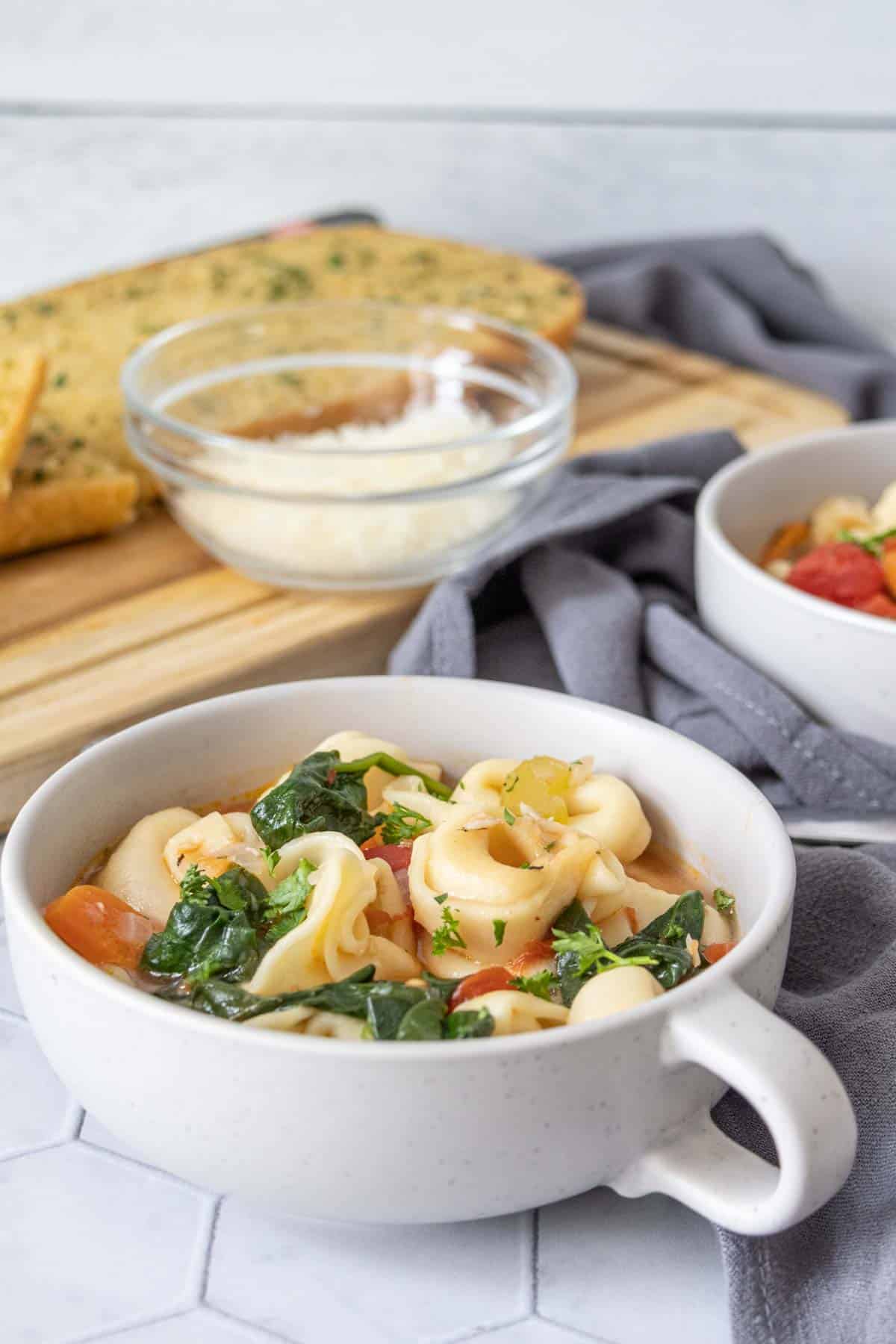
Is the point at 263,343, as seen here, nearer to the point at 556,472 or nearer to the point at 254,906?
the point at 556,472

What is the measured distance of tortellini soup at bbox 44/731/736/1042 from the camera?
104 centimetres

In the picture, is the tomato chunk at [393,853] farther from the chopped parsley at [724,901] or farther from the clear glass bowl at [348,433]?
the clear glass bowl at [348,433]

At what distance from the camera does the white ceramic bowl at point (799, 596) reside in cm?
157

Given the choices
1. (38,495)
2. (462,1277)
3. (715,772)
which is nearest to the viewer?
(462,1277)

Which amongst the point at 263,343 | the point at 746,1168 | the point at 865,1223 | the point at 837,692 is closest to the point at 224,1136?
the point at 746,1168

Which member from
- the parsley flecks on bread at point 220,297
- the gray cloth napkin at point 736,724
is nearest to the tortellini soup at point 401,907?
the gray cloth napkin at point 736,724

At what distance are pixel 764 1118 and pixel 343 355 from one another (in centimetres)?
160

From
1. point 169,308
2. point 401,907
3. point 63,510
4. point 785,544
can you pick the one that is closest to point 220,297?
point 169,308

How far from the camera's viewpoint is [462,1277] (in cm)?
106

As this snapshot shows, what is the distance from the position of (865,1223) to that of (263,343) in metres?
1.60

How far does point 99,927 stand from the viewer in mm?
1142

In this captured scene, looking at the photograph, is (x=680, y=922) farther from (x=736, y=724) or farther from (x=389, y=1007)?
(x=736, y=724)

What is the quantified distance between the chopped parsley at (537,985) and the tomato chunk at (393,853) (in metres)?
0.16

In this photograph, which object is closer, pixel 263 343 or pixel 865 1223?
pixel 865 1223
